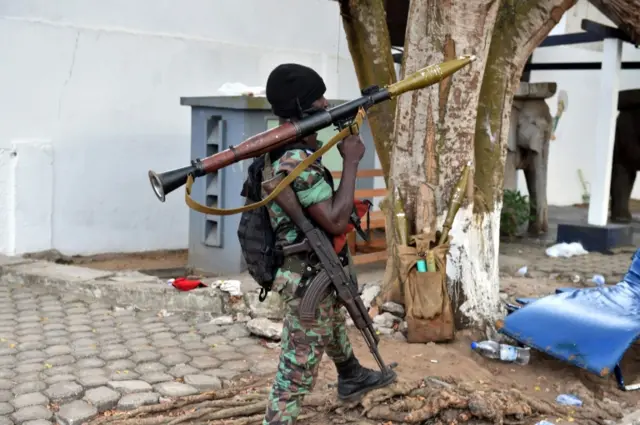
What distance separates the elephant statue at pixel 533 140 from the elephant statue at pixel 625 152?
1.59m

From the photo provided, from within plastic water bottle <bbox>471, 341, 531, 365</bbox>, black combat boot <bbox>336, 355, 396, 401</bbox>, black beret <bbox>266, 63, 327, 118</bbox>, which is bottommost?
plastic water bottle <bbox>471, 341, 531, 365</bbox>

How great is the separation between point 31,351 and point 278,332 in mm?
1534

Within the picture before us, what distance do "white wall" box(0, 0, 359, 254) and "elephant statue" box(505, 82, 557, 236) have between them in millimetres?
3041

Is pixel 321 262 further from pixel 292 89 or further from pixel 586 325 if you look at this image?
pixel 586 325

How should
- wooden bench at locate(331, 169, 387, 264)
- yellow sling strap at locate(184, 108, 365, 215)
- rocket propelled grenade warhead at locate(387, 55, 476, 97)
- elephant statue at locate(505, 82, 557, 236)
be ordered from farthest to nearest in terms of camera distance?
elephant statue at locate(505, 82, 557, 236) < wooden bench at locate(331, 169, 387, 264) < rocket propelled grenade warhead at locate(387, 55, 476, 97) < yellow sling strap at locate(184, 108, 365, 215)

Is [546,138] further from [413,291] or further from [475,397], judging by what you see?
[475,397]

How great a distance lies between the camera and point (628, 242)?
365 inches

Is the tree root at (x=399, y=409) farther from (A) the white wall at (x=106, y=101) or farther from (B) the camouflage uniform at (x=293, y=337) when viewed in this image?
(A) the white wall at (x=106, y=101)

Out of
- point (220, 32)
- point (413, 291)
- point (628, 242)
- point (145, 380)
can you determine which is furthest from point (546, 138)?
point (145, 380)

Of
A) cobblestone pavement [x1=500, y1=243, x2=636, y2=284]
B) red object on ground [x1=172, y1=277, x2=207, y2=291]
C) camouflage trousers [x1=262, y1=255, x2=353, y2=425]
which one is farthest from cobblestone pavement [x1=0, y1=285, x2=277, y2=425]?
cobblestone pavement [x1=500, y1=243, x2=636, y2=284]

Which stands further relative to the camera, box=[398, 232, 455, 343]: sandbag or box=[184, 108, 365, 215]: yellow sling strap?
box=[398, 232, 455, 343]: sandbag

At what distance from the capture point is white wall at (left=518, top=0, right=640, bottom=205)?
14.0 meters

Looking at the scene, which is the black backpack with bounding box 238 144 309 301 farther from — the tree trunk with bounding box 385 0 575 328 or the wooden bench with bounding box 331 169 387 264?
the wooden bench with bounding box 331 169 387 264

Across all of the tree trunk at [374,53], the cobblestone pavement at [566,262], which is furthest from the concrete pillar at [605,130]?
the tree trunk at [374,53]
